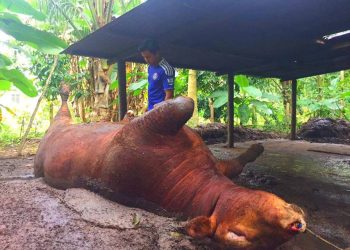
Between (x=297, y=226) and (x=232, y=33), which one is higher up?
(x=232, y=33)

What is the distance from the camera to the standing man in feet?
12.2

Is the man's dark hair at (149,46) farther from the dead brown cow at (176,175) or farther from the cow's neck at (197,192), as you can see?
the cow's neck at (197,192)

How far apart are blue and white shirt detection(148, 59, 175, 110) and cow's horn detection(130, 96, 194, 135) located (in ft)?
4.87

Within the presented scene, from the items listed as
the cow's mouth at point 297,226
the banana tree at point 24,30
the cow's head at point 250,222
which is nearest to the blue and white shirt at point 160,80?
the banana tree at point 24,30

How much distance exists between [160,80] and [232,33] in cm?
113

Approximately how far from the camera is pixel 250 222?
1531 mm

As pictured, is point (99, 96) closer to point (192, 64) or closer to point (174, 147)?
point (192, 64)

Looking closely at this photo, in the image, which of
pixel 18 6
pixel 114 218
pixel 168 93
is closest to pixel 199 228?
pixel 114 218

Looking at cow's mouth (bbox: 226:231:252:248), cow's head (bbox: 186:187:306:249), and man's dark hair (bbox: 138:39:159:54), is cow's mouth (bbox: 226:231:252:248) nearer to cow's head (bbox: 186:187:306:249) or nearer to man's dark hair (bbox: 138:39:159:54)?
cow's head (bbox: 186:187:306:249)

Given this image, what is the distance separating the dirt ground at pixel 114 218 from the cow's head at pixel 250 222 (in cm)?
15

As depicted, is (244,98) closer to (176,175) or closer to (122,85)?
(122,85)

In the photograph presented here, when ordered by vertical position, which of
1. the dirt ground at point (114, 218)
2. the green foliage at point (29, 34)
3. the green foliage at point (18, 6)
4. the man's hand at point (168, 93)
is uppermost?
the green foliage at point (18, 6)

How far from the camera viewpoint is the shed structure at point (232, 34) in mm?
3273

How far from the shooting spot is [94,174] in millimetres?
2588
